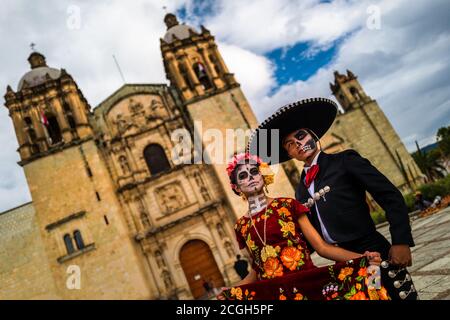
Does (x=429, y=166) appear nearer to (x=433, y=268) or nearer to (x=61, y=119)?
(x=433, y=268)

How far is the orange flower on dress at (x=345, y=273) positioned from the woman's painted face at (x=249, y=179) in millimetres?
856

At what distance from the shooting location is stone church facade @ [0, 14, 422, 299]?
1509 cm

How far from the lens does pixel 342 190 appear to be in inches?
87.4

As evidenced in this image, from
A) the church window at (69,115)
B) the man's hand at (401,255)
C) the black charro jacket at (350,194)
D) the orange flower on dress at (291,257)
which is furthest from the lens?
the church window at (69,115)

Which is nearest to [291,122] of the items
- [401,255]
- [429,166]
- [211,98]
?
[401,255]

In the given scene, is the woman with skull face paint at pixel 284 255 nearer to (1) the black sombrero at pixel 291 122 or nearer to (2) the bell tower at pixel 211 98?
(1) the black sombrero at pixel 291 122

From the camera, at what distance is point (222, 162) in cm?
1653

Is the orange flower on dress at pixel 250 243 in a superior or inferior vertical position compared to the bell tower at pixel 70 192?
inferior

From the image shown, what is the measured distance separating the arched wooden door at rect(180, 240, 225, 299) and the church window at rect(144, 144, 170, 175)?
13.9 ft

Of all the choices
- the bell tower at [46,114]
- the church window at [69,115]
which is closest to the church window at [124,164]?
the bell tower at [46,114]

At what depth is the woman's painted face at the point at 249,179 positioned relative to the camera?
8.38ft

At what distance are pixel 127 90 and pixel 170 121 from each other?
127 inches

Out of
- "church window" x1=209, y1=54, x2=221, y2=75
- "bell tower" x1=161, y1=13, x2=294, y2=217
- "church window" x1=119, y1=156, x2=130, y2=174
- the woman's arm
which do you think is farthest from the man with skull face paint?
"church window" x1=209, y1=54, x2=221, y2=75
